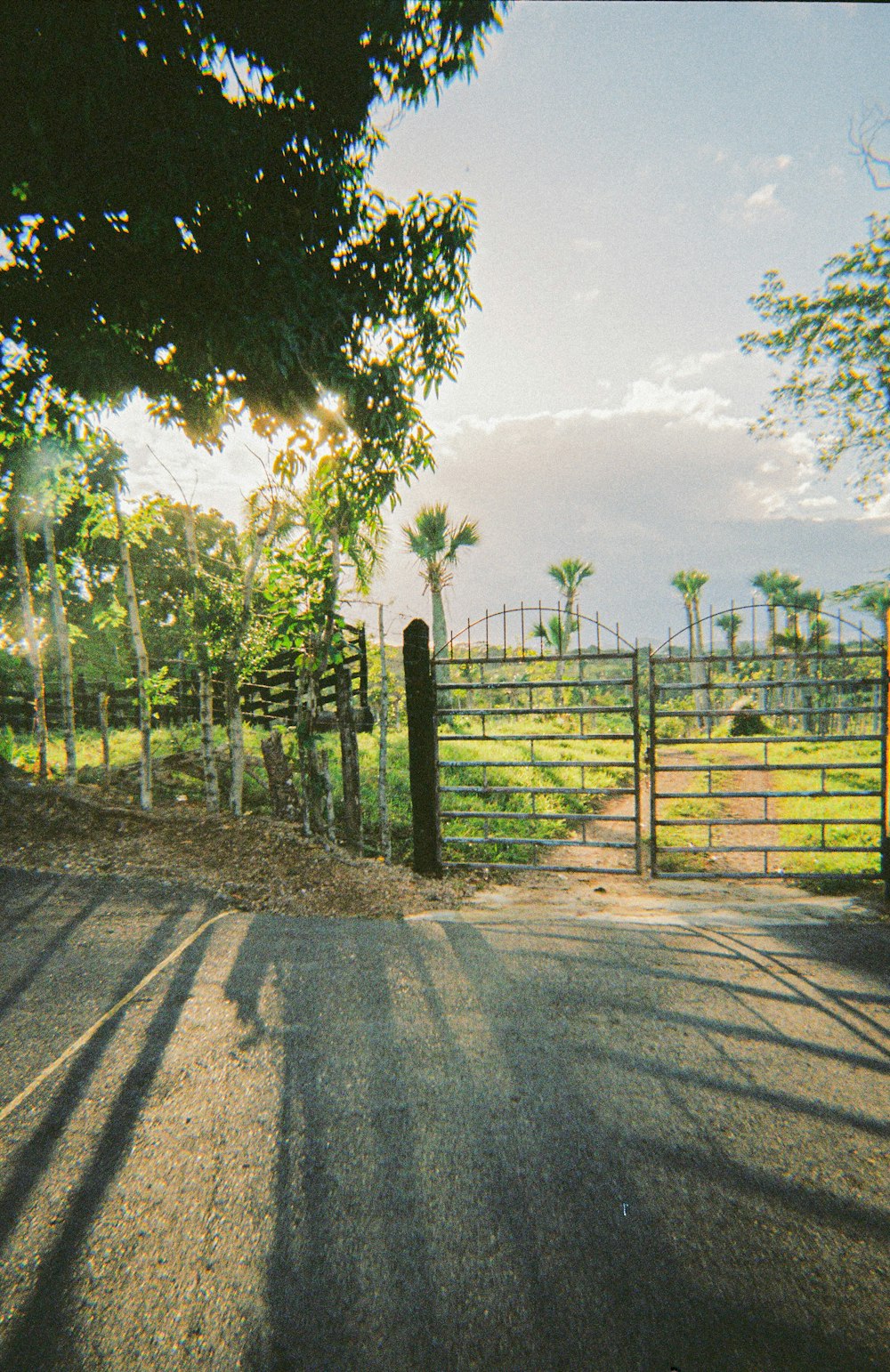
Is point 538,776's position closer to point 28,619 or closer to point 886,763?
point 886,763

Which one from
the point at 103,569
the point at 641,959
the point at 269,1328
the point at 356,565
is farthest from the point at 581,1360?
the point at 103,569

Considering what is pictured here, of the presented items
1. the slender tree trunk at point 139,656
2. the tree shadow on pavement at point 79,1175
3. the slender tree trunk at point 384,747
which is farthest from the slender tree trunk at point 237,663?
the tree shadow on pavement at point 79,1175

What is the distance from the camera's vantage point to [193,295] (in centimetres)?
544

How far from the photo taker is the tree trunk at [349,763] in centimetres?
741

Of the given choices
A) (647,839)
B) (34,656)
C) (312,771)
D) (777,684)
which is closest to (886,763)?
(777,684)

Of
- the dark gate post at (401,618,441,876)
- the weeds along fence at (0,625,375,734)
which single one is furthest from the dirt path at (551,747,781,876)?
the weeds along fence at (0,625,375,734)

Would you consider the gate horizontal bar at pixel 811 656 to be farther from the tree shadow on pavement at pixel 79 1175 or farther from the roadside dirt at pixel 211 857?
the tree shadow on pavement at pixel 79 1175

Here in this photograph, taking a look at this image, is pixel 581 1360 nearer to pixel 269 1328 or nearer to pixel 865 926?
pixel 269 1328

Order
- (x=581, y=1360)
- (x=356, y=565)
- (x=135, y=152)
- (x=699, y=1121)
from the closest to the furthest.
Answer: (x=581, y=1360)
(x=699, y=1121)
(x=135, y=152)
(x=356, y=565)

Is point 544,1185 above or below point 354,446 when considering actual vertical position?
below

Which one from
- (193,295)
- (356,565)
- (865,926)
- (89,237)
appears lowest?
(865,926)

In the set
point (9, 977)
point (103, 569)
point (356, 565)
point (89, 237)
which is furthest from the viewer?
point (103, 569)

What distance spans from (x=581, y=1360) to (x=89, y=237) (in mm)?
8032

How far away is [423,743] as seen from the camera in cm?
667
